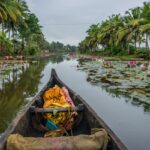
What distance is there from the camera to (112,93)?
13562mm

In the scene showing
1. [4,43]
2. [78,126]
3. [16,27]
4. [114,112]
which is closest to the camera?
[78,126]

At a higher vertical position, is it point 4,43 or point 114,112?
point 4,43

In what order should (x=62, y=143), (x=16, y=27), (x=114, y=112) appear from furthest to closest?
1. (x=16, y=27)
2. (x=114, y=112)
3. (x=62, y=143)

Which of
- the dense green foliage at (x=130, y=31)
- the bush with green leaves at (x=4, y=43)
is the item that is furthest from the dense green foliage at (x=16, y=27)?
the dense green foliage at (x=130, y=31)

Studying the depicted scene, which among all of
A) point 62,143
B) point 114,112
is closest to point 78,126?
point 62,143

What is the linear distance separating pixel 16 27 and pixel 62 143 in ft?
177

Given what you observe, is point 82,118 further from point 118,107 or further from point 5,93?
point 5,93

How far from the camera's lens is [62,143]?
418 cm

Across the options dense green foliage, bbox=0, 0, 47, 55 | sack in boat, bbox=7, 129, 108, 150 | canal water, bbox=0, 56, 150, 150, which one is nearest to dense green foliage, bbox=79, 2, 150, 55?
dense green foliage, bbox=0, 0, 47, 55

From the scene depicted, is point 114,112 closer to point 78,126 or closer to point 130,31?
point 78,126

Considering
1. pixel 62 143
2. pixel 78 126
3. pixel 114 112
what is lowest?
pixel 114 112

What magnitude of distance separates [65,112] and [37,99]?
147 centimetres

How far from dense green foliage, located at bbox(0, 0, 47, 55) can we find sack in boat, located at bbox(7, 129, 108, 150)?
33.4 m

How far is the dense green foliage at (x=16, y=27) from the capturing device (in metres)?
40.2
